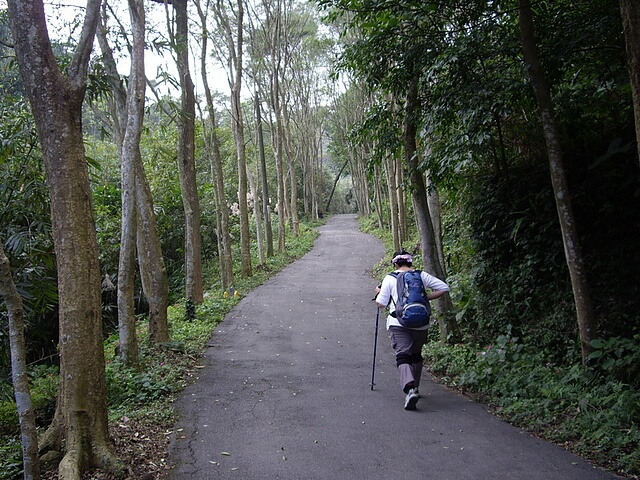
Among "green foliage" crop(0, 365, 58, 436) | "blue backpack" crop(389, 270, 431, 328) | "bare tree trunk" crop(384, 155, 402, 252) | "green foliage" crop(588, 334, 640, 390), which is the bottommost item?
"green foliage" crop(0, 365, 58, 436)

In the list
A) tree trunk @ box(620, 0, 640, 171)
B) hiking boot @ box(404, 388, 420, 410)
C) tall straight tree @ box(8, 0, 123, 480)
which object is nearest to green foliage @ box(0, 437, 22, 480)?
tall straight tree @ box(8, 0, 123, 480)

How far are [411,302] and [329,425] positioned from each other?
1762mm

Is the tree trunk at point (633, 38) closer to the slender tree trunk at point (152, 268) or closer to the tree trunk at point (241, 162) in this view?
the slender tree trunk at point (152, 268)

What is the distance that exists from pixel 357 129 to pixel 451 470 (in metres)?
6.12

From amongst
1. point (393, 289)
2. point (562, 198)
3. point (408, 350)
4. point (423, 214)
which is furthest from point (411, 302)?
point (423, 214)

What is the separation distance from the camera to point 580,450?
5.05 meters

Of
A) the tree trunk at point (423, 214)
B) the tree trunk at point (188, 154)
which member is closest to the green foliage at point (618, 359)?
the tree trunk at point (423, 214)

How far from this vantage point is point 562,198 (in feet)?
21.1

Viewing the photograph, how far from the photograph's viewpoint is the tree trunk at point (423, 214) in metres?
8.86

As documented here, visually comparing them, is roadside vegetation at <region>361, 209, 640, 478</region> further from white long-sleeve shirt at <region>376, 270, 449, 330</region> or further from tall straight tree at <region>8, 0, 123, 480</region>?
tall straight tree at <region>8, 0, 123, 480</region>

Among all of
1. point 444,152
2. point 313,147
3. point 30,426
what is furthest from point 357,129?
point 313,147

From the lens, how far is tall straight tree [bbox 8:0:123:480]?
181 inches

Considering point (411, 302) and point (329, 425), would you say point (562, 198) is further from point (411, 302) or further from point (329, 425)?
point (329, 425)

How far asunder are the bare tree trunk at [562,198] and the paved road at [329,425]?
1624mm
